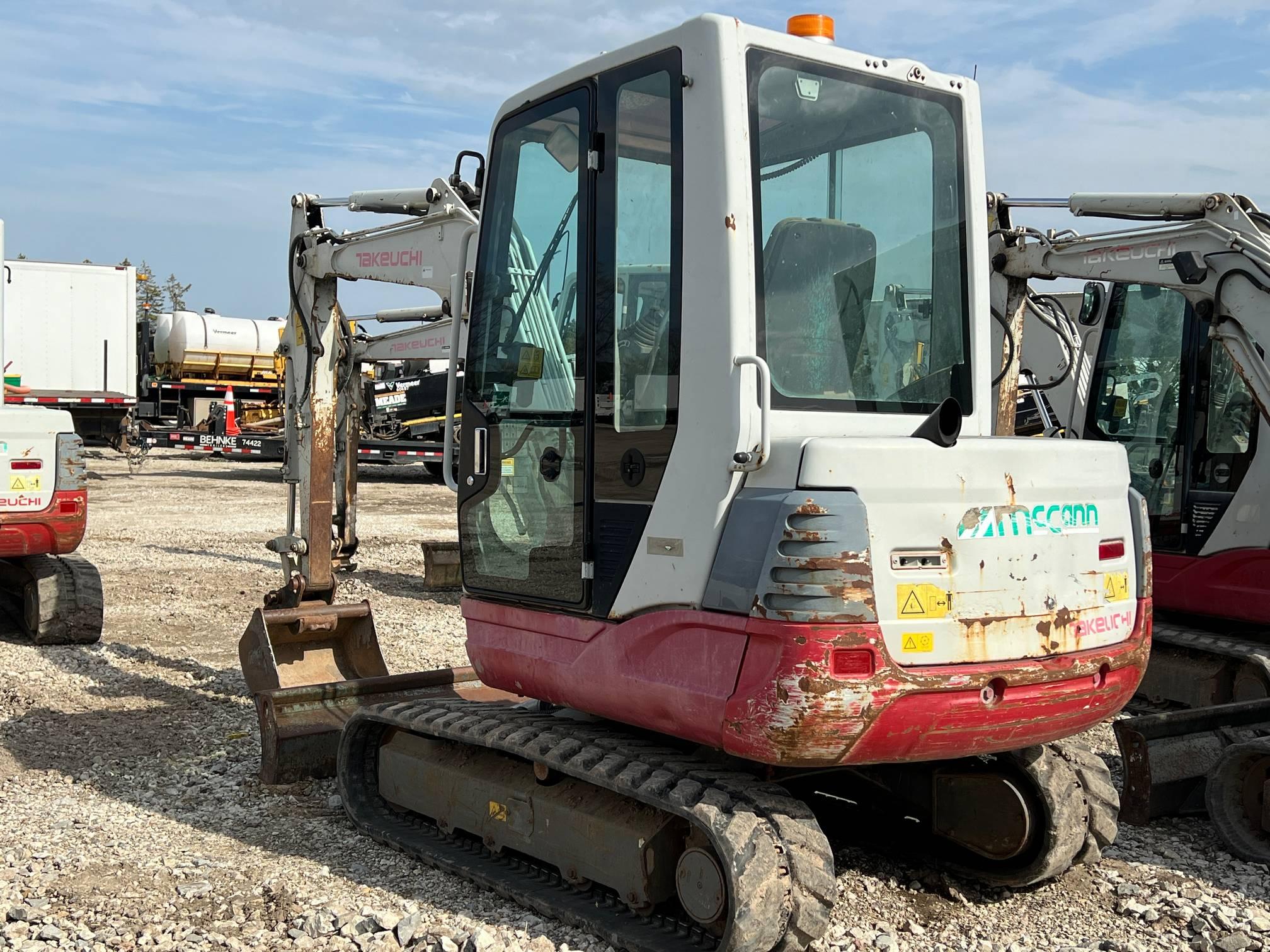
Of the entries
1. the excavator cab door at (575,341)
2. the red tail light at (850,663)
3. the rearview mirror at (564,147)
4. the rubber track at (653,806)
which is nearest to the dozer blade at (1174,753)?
the rubber track at (653,806)

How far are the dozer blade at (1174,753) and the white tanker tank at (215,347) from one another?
81.0ft

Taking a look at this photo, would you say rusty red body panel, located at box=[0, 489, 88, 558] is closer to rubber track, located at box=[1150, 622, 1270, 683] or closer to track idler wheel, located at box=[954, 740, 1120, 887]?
track idler wheel, located at box=[954, 740, 1120, 887]

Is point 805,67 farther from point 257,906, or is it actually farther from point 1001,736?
point 257,906

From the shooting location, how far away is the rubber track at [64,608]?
8.96 m

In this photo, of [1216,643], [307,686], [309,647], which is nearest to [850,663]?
[307,686]

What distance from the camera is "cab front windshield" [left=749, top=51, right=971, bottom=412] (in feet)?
13.4

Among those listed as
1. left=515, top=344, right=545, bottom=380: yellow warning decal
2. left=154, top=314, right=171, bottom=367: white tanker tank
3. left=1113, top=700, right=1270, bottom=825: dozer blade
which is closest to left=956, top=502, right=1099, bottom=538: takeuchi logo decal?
left=515, top=344, right=545, bottom=380: yellow warning decal

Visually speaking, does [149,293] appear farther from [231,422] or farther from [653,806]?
[653,806]

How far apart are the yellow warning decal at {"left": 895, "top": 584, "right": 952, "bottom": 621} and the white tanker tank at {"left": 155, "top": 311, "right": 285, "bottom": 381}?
25.9 meters

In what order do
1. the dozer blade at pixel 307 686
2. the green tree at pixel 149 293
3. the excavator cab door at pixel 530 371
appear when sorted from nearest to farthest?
the excavator cab door at pixel 530 371
the dozer blade at pixel 307 686
the green tree at pixel 149 293

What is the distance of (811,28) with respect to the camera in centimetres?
432

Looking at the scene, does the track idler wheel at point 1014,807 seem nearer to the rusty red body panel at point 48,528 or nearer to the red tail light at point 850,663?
the red tail light at point 850,663

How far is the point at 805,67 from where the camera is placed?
13.8 feet

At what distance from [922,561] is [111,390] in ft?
74.8
